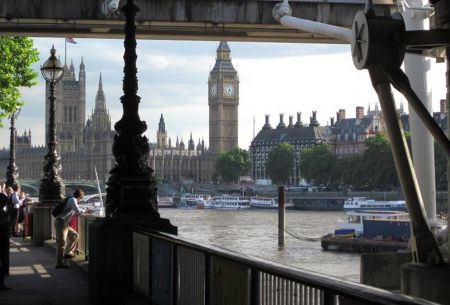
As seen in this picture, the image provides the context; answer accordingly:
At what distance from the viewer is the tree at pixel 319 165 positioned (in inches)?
6590

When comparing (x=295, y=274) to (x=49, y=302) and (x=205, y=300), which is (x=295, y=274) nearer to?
(x=205, y=300)

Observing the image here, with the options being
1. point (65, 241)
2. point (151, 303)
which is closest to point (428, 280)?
point (151, 303)

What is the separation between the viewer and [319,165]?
6614 inches

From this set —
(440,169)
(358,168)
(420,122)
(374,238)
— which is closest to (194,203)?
(358,168)

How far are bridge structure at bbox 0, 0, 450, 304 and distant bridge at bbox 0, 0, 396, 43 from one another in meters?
0.03

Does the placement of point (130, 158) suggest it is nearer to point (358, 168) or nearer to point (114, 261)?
point (114, 261)

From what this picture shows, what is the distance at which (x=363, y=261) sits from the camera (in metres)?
16.9

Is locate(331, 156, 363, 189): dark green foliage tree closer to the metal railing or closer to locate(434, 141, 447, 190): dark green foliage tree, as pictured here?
locate(434, 141, 447, 190): dark green foliage tree

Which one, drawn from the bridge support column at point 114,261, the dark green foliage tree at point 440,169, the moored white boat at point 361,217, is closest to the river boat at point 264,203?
the dark green foliage tree at point 440,169

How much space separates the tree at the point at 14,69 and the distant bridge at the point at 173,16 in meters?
6.70

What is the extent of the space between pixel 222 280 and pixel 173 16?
58.7ft

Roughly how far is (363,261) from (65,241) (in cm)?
608

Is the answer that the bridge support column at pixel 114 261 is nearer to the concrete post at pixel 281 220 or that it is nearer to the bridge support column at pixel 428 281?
the bridge support column at pixel 428 281

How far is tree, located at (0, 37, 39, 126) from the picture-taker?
3152 centimetres
